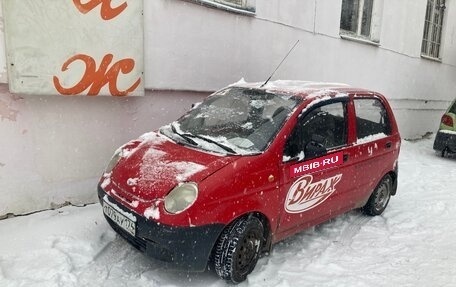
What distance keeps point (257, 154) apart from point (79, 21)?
250 centimetres

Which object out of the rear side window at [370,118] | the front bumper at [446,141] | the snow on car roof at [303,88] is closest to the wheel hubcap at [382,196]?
the rear side window at [370,118]

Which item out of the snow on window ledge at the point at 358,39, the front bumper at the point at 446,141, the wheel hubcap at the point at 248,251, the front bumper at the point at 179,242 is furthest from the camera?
the snow on window ledge at the point at 358,39

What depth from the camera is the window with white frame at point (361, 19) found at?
904cm

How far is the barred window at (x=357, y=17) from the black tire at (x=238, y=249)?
6.82 m

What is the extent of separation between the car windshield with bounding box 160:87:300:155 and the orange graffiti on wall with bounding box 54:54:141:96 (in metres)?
1.04

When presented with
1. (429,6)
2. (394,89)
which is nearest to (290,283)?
(394,89)

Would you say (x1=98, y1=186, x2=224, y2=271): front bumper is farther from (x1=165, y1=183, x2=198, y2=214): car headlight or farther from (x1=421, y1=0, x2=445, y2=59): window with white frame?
(x1=421, y1=0, x2=445, y2=59): window with white frame

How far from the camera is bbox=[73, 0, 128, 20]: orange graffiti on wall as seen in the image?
4.38m

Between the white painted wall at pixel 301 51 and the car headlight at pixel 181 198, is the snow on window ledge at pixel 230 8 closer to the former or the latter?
the white painted wall at pixel 301 51

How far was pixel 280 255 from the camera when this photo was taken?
3.97 m

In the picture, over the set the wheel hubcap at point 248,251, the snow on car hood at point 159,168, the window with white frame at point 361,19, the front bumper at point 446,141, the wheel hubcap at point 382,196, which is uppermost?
the window with white frame at point 361,19


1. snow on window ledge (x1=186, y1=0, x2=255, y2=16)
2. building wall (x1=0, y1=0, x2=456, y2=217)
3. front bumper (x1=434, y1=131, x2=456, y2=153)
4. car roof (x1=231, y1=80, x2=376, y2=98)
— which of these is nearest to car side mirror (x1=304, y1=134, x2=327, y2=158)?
car roof (x1=231, y1=80, x2=376, y2=98)

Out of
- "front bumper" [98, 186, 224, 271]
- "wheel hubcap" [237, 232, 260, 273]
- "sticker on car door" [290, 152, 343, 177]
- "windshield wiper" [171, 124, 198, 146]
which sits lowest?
"wheel hubcap" [237, 232, 260, 273]

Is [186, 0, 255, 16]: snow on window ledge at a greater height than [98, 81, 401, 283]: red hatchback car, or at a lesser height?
greater
